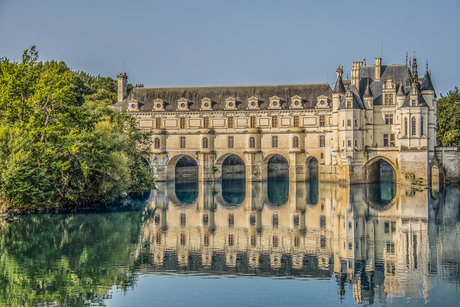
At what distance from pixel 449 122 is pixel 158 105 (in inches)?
1211

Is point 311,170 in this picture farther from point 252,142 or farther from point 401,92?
point 401,92

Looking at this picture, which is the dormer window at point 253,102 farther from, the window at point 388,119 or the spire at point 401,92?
the spire at point 401,92

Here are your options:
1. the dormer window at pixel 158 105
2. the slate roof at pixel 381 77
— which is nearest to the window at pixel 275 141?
the slate roof at pixel 381 77

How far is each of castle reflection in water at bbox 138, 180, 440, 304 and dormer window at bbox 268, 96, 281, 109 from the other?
14.5 metres

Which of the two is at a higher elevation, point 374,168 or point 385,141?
point 385,141

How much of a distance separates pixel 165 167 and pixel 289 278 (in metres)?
40.0

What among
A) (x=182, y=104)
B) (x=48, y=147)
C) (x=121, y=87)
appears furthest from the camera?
(x=121, y=87)

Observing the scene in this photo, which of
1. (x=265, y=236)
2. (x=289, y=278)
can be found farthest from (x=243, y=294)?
(x=265, y=236)

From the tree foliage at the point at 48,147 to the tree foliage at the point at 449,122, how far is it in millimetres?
34513

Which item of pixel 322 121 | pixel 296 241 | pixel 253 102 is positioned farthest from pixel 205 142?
pixel 296 241

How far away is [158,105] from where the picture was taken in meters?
56.6

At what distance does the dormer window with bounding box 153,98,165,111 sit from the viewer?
5650cm

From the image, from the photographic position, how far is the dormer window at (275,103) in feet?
181

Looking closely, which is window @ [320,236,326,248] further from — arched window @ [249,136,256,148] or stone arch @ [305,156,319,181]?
arched window @ [249,136,256,148]
